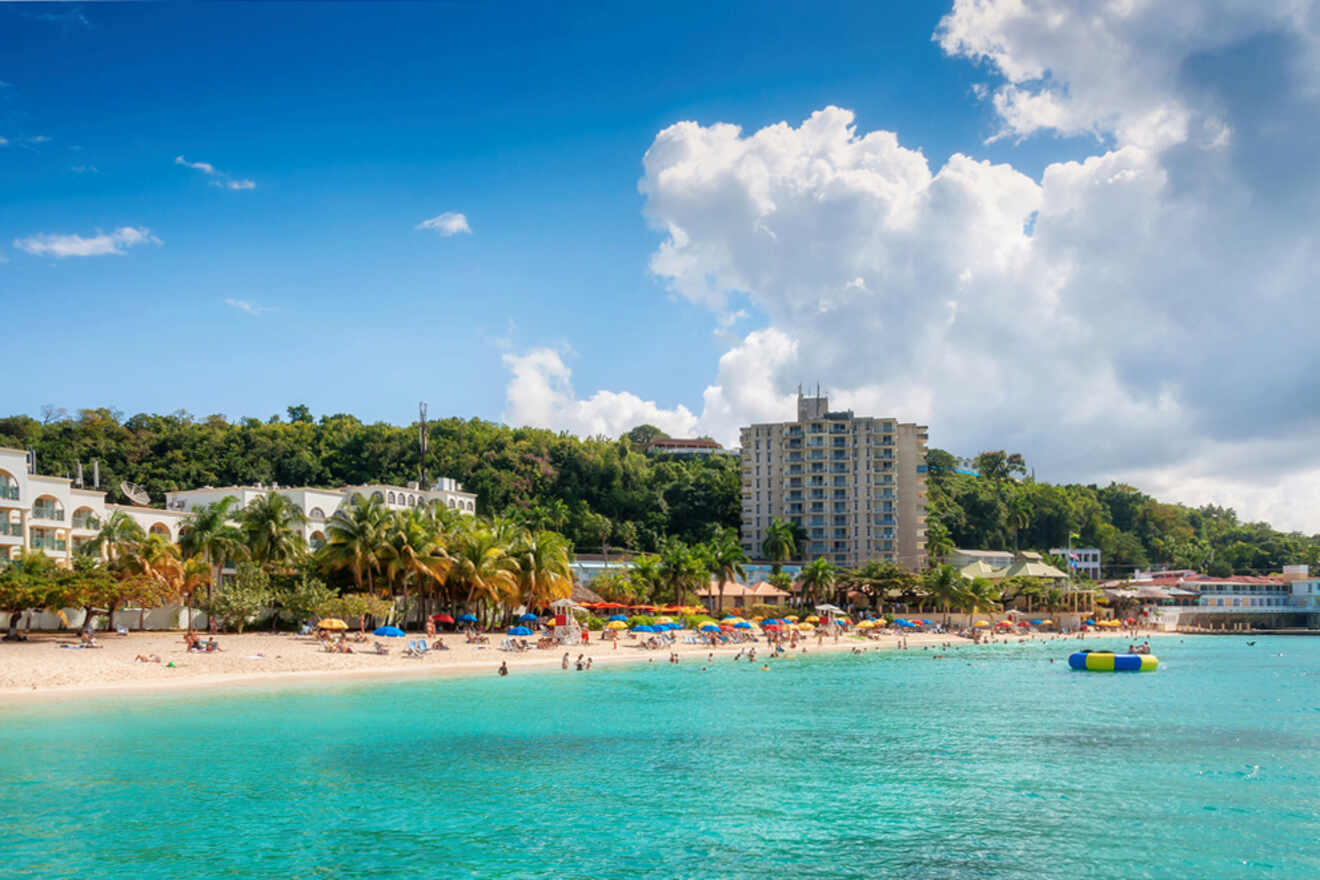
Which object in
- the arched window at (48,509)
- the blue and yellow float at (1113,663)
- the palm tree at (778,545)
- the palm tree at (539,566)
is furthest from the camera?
the palm tree at (778,545)

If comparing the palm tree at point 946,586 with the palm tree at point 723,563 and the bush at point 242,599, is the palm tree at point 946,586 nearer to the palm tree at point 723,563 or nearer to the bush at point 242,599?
the palm tree at point 723,563

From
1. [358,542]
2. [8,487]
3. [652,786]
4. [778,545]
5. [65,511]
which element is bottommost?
[652,786]

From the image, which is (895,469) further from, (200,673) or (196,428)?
(200,673)

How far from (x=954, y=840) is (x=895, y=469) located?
131178 mm

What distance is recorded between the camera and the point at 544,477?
5394 inches

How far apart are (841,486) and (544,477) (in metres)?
46.2

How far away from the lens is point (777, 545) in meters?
132

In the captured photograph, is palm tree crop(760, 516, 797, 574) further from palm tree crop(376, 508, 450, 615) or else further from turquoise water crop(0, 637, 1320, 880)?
turquoise water crop(0, 637, 1320, 880)

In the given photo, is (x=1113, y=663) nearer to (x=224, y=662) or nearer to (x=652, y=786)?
(x=652, y=786)

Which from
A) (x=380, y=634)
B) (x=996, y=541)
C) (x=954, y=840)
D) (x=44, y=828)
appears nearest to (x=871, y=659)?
(x=380, y=634)

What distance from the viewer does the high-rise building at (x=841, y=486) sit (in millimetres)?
151250

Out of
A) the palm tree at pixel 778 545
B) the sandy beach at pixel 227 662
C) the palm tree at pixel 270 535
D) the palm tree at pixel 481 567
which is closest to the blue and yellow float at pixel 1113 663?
the sandy beach at pixel 227 662

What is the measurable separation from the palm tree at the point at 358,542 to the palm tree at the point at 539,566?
11.4 meters

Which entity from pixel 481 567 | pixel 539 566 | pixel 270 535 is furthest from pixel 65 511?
pixel 539 566
